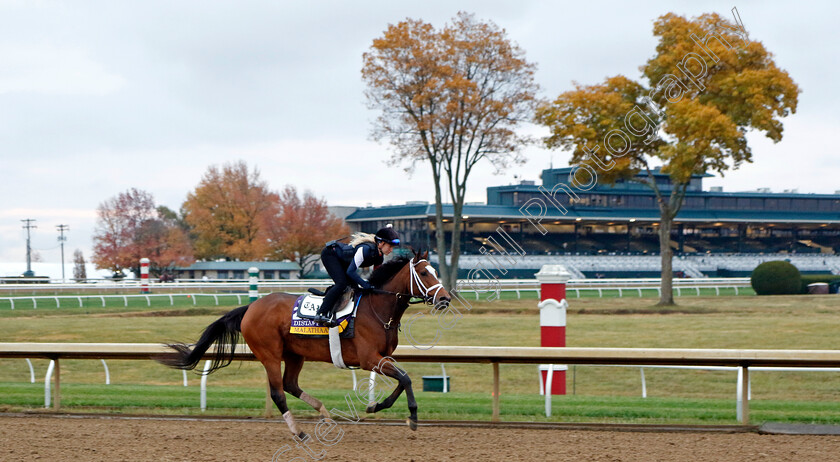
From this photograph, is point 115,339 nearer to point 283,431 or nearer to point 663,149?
point 283,431

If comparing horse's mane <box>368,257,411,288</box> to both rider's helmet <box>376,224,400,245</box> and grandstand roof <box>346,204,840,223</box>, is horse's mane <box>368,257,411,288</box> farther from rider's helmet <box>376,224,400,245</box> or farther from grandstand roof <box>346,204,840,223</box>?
grandstand roof <box>346,204,840,223</box>

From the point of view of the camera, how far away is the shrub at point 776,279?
30250mm

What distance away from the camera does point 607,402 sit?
9203 millimetres

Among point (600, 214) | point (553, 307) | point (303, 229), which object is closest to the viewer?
point (553, 307)

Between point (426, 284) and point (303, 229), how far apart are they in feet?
128

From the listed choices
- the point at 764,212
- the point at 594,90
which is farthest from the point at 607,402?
the point at 764,212

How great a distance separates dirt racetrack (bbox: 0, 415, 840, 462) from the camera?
5926 mm

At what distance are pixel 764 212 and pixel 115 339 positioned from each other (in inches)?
1754

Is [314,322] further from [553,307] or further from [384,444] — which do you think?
[553,307]

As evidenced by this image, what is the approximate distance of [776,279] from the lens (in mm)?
30250

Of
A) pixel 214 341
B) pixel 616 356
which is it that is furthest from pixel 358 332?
pixel 616 356

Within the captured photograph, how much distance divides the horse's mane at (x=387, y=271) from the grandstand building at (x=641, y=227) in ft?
108

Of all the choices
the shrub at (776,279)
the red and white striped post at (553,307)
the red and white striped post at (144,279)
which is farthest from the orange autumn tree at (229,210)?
the red and white striped post at (553,307)

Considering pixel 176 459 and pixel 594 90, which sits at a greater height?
pixel 594 90
